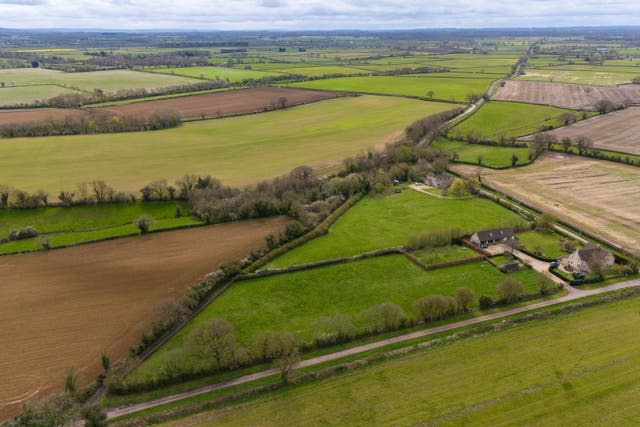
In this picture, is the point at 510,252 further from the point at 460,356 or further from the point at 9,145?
the point at 9,145

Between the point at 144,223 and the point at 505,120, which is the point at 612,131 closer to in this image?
the point at 505,120

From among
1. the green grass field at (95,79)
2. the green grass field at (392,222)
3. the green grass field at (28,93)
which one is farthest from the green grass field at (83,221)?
A: the green grass field at (95,79)

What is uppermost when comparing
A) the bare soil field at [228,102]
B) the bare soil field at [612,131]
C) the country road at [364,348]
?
the bare soil field at [228,102]

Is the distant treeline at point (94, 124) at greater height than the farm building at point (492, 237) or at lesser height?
greater

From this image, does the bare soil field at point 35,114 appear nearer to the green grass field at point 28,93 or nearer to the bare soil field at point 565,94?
the green grass field at point 28,93

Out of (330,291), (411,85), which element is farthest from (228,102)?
(330,291)
